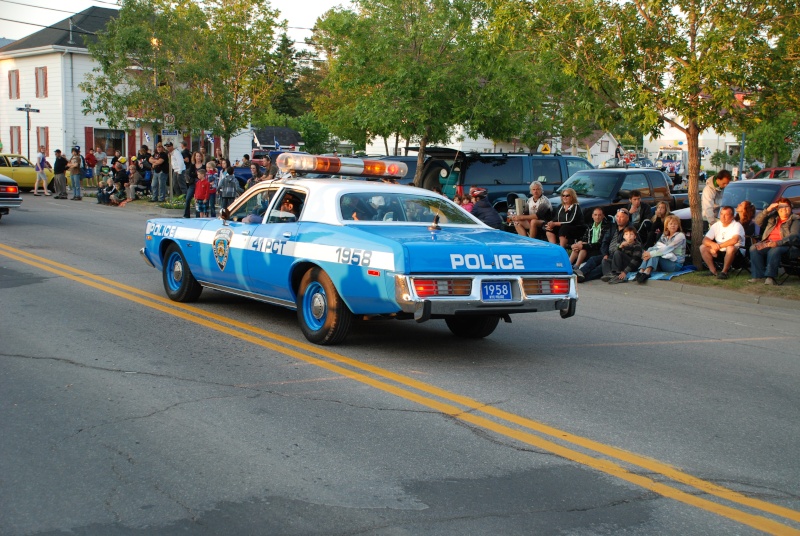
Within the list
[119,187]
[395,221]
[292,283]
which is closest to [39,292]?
[292,283]

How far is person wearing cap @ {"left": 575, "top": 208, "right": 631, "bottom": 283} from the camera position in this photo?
599 inches

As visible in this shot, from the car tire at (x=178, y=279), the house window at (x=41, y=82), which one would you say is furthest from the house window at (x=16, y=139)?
the car tire at (x=178, y=279)

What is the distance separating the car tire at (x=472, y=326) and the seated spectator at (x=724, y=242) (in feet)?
22.1

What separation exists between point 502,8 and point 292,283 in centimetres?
835

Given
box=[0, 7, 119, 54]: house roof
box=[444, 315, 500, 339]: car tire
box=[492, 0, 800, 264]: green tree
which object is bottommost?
box=[444, 315, 500, 339]: car tire

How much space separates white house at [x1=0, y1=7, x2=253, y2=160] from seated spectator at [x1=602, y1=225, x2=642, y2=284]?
33677mm

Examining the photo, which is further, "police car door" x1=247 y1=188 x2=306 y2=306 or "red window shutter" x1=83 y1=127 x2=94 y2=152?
"red window shutter" x1=83 y1=127 x2=94 y2=152

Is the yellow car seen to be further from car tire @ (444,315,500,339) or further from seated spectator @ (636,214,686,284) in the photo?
car tire @ (444,315,500,339)

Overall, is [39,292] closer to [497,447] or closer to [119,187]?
[497,447]

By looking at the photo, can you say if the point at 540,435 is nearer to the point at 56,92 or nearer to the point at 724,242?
the point at 724,242

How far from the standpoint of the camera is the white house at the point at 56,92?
47375 mm

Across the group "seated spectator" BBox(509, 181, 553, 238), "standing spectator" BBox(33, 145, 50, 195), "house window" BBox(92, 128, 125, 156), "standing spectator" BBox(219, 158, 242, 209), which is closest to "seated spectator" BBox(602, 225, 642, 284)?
"seated spectator" BBox(509, 181, 553, 238)

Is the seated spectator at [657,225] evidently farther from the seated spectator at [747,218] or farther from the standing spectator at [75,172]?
the standing spectator at [75,172]

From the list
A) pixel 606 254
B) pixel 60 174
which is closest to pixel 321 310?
pixel 606 254
